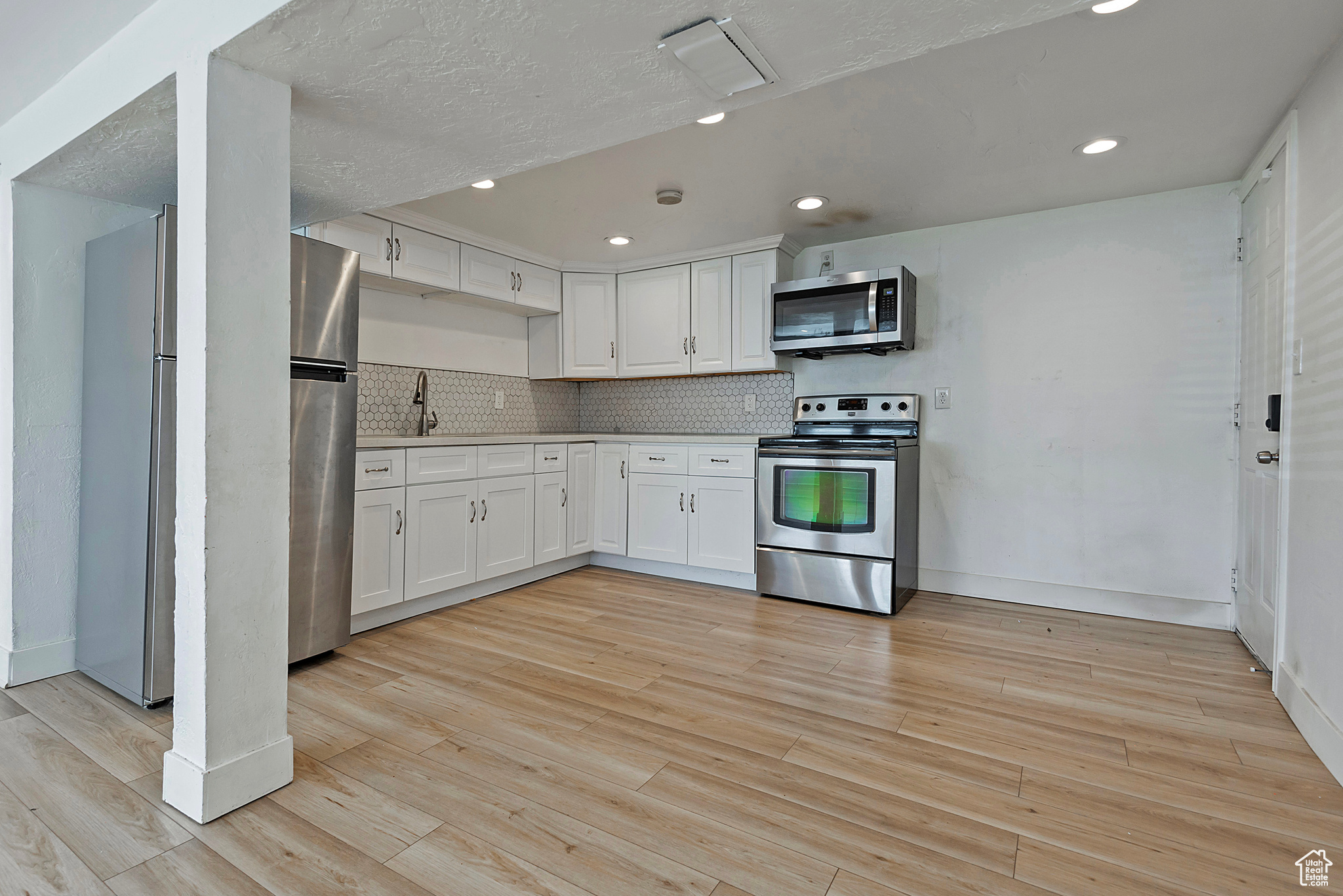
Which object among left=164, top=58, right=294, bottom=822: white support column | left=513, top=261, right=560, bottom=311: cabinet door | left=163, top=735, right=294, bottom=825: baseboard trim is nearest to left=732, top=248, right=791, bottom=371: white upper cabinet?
left=513, top=261, right=560, bottom=311: cabinet door

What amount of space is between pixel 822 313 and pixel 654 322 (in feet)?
3.87

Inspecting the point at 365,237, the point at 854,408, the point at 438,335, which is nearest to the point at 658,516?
the point at 854,408

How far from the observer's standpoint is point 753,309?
3.98 m

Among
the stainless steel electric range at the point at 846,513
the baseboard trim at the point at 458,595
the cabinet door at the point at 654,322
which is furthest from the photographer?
the cabinet door at the point at 654,322

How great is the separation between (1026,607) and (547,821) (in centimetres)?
288

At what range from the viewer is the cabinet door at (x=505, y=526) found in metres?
3.43

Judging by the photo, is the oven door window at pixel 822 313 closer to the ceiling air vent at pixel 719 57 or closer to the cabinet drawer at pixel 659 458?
the cabinet drawer at pixel 659 458

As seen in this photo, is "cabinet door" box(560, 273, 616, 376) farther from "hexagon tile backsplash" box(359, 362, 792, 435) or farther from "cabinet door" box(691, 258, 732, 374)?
"cabinet door" box(691, 258, 732, 374)

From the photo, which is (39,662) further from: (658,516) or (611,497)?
(658,516)

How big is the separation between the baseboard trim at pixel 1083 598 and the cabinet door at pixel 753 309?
1608 millimetres

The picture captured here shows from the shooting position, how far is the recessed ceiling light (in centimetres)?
257

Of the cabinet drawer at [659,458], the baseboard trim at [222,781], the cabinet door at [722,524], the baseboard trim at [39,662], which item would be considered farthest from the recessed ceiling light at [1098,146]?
the baseboard trim at [39,662]

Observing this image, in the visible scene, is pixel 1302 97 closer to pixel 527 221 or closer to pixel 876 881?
pixel 876 881

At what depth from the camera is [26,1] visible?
1645mm
